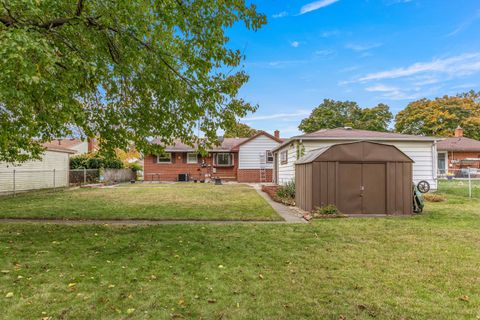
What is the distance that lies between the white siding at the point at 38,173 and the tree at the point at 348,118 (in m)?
33.9

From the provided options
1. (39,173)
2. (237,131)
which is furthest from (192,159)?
(237,131)

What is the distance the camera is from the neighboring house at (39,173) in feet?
53.5

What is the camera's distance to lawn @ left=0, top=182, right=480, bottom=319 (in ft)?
10.5

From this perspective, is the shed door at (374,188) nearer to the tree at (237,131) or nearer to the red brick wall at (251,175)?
the tree at (237,131)

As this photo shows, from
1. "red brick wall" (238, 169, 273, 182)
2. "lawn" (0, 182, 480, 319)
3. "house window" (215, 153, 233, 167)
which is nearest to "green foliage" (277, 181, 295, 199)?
"lawn" (0, 182, 480, 319)

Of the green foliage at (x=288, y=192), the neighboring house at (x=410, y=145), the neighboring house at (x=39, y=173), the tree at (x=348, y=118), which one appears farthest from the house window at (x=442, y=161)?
the neighboring house at (x=39, y=173)

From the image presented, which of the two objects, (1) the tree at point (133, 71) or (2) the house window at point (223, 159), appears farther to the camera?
(2) the house window at point (223, 159)

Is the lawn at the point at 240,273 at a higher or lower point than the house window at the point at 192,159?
lower

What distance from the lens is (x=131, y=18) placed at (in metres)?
5.50

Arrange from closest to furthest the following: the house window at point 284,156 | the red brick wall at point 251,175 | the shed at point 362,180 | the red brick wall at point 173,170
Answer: the shed at point 362,180 < the house window at point 284,156 < the red brick wall at point 251,175 < the red brick wall at point 173,170

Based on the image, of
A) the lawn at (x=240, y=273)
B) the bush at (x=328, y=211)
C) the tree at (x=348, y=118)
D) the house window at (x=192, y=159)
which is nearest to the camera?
the lawn at (x=240, y=273)

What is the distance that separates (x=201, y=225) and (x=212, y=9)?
507 cm

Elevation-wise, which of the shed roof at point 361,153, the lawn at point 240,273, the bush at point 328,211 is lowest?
the lawn at point 240,273

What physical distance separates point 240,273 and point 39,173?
19.2 meters
